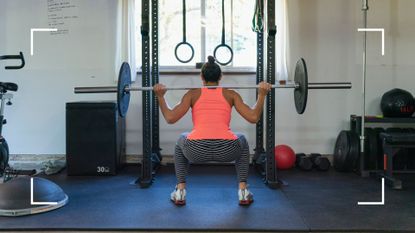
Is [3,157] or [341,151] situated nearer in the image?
[3,157]

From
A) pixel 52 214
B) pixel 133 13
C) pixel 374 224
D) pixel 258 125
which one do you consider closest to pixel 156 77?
pixel 133 13

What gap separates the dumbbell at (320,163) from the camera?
4102 millimetres

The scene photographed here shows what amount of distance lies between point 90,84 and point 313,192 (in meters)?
2.53

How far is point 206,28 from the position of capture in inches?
174

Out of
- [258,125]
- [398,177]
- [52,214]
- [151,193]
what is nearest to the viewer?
[52,214]

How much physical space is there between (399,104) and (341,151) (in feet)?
2.24

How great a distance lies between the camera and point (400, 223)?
248 centimetres

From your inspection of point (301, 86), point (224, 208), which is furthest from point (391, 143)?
point (224, 208)

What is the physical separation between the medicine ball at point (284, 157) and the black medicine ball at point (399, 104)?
0.99 meters

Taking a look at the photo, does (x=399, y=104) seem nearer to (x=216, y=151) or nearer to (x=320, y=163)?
(x=320, y=163)

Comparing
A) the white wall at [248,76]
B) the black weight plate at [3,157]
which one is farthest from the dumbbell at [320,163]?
the black weight plate at [3,157]

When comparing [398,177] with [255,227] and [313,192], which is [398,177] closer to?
[313,192]

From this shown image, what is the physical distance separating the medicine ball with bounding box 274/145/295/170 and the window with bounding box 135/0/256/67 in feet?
3.16

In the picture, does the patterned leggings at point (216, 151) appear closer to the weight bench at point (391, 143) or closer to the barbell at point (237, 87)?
the barbell at point (237, 87)
